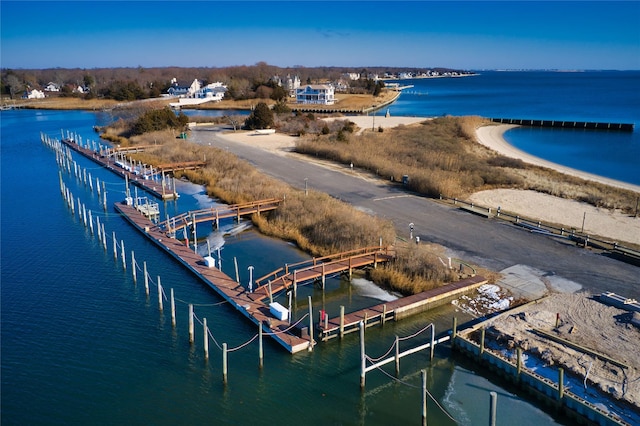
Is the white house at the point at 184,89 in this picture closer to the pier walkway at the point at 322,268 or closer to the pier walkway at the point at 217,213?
the pier walkway at the point at 217,213

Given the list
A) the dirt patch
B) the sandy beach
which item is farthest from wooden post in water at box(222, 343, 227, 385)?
the sandy beach

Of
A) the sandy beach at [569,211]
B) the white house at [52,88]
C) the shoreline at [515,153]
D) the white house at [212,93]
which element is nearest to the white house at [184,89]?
the white house at [212,93]

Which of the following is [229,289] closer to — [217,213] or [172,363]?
[172,363]

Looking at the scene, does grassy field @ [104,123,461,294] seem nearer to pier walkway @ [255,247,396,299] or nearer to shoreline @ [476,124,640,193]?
pier walkway @ [255,247,396,299]

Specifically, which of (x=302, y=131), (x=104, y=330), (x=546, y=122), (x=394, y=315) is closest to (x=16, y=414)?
(x=104, y=330)

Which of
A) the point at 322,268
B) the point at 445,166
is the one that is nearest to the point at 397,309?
the point at 322,268

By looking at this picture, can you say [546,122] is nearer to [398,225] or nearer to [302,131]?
[302,131]
